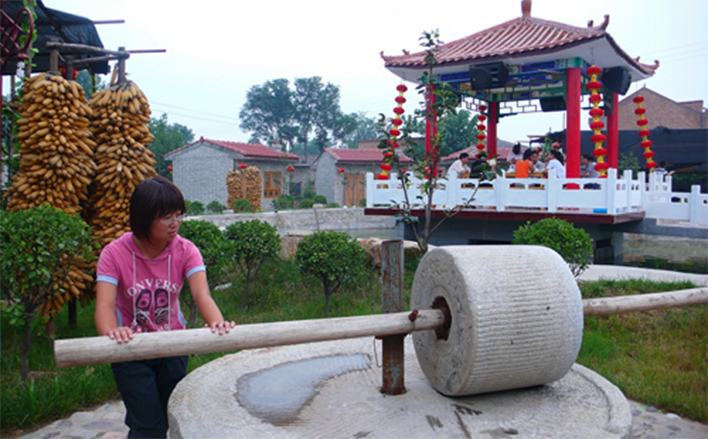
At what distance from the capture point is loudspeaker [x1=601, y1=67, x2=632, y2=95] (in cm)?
1075

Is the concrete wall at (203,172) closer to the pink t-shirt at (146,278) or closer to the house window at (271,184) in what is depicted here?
the house window at (271,184)

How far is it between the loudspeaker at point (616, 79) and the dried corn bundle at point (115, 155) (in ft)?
31.4

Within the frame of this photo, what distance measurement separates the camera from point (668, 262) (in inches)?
436

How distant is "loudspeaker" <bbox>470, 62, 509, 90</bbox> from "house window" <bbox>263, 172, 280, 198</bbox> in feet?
57.2

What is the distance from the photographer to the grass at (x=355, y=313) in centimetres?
332

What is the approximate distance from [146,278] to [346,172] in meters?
26.9

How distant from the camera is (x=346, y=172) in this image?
1141 inches

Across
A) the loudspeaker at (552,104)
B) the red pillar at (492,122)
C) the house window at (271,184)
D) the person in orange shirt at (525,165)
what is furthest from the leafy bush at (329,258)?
the house window at (271,184)

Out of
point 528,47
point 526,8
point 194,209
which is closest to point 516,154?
point 528,47

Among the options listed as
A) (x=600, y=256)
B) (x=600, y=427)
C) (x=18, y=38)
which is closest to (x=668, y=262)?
(x=600, y=256)

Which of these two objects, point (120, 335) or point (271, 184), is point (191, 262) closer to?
point (120, 335)

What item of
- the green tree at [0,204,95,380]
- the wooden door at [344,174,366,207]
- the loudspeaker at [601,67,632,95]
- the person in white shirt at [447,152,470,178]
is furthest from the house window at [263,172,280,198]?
the green tree at [0,204,95,380]

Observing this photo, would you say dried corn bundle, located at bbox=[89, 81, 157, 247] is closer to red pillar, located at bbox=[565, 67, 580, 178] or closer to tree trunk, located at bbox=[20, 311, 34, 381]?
tree trunk, located at bbox=[20, 311, 34, 381]

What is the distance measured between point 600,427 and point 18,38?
16.6 feet
